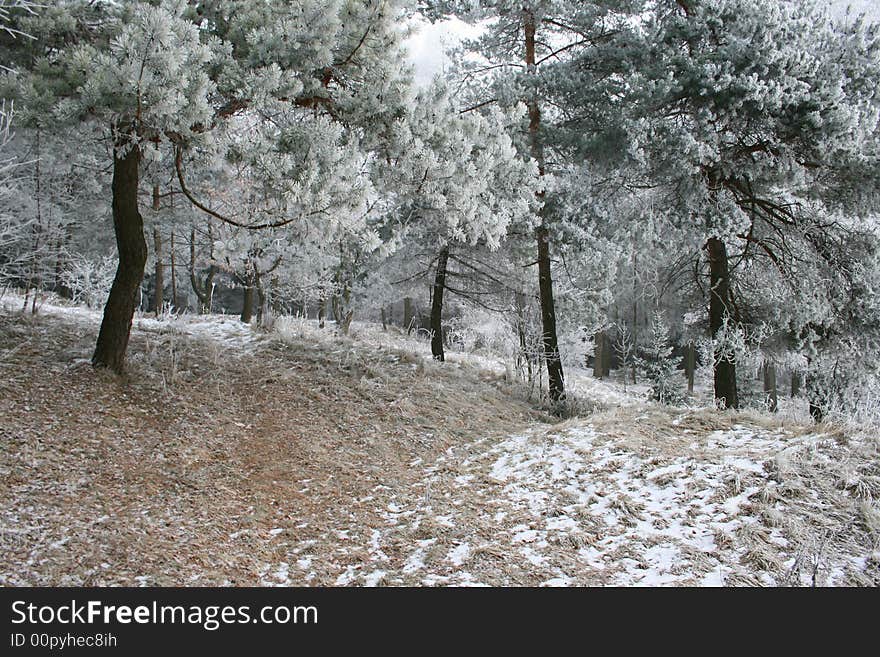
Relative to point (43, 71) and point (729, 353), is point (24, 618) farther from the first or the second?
point (729, 353)

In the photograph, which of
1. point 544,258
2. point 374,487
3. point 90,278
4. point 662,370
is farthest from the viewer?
point 662,370

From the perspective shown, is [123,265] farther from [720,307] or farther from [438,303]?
[720,307]

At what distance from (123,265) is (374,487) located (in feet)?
13.2

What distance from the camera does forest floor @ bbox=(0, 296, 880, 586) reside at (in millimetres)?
3633

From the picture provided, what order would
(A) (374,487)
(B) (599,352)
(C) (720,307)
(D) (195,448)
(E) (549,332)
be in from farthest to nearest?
(B) (599,352)
(E) (549,332)
(C) (720,307)
(D) (195,448)
(A) (374,487)

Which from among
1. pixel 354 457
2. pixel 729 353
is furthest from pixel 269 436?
pixel 729 353

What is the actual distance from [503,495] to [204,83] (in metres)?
4.54

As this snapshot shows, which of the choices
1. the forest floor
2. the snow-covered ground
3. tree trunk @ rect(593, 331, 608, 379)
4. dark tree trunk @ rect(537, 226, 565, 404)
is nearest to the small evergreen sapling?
tree trunk @ rect(593, 331, 608, 379)

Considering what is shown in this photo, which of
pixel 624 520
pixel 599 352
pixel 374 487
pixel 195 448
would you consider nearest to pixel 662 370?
pixel 599 352

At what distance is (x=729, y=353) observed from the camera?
8.73 meters

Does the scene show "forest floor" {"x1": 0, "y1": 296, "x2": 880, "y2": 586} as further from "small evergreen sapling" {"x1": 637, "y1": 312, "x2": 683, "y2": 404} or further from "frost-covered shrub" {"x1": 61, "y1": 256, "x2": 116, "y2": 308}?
"small evergreen sapling" {"x1": 637, "y1": 312, "x2": 683, "y2": 404}

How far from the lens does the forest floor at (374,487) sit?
11.9ft

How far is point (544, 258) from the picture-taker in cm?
1027

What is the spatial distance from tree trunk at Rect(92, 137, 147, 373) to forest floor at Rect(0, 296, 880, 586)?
1.07 ft
